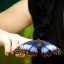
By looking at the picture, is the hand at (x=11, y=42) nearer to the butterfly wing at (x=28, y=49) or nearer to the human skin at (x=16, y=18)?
the butterfly wing at (x=28, y=49)

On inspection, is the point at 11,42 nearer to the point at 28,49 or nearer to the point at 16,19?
the point at 28,49

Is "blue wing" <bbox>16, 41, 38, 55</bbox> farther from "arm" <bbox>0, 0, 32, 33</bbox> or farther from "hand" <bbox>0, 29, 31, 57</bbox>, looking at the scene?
"arm" <bbox>0, 0, 32, 33</bbox>

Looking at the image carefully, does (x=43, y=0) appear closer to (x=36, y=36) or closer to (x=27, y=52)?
(x=36, y=36)

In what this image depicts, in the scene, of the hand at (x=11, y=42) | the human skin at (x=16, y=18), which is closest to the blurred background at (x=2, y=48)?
the human skin at (x=16, y=18)

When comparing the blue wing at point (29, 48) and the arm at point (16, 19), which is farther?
the arm at point (16, 19)

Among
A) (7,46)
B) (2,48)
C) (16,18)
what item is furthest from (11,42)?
(2,48)

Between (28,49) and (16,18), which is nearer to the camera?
(28,49)

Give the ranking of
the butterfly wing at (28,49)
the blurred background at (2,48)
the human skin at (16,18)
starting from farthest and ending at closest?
the blurred background at (2,48) → the human skin at (16,18) → the butterfly wing at (28,49)

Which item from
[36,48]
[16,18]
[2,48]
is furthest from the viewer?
[2,48]

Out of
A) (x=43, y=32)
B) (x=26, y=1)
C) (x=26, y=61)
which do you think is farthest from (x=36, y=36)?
(x=26, y=61)
